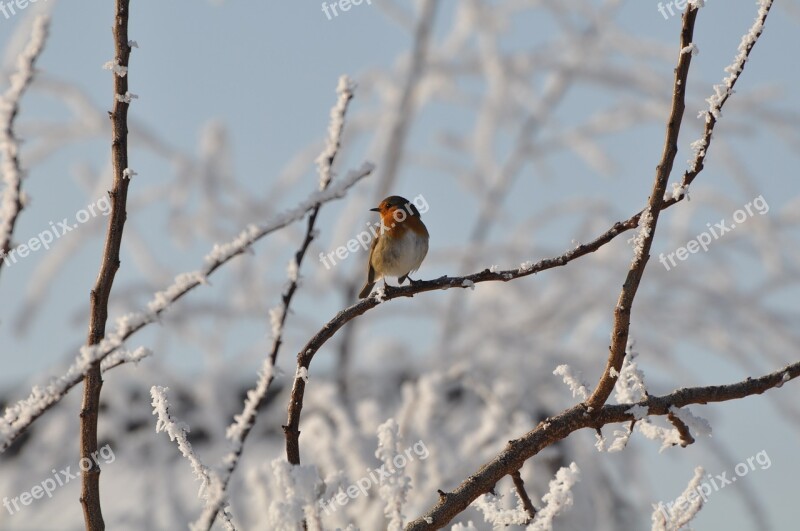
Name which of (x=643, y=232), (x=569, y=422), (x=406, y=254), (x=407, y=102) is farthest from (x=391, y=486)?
(x=407, y=102)

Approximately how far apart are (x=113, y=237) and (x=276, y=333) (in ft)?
1.20

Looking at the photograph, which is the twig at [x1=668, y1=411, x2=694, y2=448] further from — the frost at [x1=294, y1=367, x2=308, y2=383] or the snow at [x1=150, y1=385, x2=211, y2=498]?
the snow at [x1=150, y1=385, x2=211, y2=498]

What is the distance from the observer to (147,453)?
5.21m

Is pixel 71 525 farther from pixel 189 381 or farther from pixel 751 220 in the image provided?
pixel 751 220

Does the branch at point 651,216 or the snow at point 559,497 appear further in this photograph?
the snow at point 559,497

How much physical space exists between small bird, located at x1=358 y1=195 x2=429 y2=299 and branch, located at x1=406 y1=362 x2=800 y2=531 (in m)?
1.71

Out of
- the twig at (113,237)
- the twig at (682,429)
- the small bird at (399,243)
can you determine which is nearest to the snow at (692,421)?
the twig at (682,429)

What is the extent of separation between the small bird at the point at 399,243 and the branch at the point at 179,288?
6.56 ft

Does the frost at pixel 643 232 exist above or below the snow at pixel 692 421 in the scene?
above

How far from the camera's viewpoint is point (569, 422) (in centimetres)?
154

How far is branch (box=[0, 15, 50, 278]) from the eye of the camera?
→ 1426mm

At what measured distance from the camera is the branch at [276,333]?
1137 millimetres

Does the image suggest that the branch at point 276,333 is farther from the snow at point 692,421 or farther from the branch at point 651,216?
the snow at point 692,421

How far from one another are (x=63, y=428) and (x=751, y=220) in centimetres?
538
